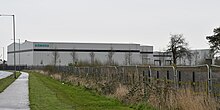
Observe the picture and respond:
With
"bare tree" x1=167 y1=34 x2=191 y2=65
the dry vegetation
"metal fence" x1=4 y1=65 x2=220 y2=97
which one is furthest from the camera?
"bare tree" x1=167 y1=34 x2=191 y2=65

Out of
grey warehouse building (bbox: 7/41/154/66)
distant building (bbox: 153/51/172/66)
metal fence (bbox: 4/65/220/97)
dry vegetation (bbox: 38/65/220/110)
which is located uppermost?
grey warehouse building (bbox: 7/41/154/66)

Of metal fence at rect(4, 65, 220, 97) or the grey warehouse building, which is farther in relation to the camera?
the grey warehouse building

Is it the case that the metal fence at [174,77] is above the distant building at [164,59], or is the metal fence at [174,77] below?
below

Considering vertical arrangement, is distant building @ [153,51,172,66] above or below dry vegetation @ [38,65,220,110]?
above

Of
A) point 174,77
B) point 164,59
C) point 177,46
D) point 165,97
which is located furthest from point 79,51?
point 165,97

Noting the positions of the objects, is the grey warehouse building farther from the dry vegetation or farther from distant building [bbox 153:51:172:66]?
the dry vegetation

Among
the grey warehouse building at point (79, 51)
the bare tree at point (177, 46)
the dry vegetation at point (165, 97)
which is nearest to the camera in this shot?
the dry vegetation at point (165, 97)

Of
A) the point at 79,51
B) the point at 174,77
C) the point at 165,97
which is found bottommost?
the point at 165,97

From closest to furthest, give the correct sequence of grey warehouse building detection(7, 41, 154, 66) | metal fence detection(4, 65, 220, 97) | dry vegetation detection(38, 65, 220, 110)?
1. dry vegetation detection(38, 65, 220, 110)
2. metal fence detection(4, 65, 220, 97)
3. grey warehouse building detection(7, 41, 154, 66)

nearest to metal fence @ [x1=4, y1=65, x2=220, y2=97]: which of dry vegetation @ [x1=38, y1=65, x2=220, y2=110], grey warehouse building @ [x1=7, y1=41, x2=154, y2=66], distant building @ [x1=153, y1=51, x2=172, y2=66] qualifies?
dry vegetation @ [x1=38, y1=65, x2=220, y2=110]

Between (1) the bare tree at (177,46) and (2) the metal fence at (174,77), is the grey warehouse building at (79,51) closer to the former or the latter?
(1) the bare tree at (177,46)

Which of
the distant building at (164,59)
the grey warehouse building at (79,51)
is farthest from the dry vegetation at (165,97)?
the grey warehouse building at (79,51)

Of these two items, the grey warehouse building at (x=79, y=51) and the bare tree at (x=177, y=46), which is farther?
the grey warehouse building at (x=79, y=51)

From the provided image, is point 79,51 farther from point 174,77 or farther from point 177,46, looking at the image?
point 174,77
